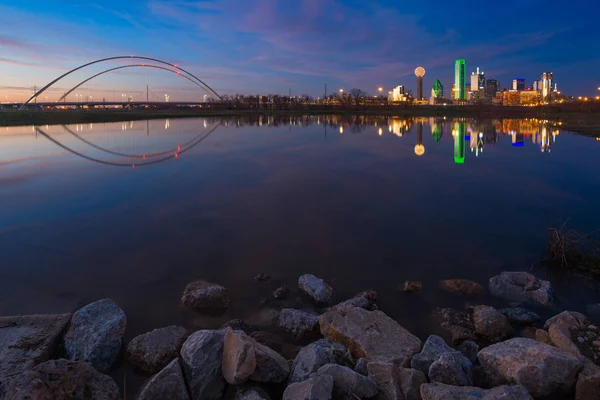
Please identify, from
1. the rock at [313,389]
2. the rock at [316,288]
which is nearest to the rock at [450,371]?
the rock at [313,389]

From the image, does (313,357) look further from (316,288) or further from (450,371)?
(316,288)

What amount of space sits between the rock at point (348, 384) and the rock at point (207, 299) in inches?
136

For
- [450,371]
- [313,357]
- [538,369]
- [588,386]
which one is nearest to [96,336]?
[313,357]

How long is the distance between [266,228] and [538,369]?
897 centimetres

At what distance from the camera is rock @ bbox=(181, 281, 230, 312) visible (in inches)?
314

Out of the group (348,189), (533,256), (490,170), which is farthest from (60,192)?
(490,170)

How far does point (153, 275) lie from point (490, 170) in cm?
2245

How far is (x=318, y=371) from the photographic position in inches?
201

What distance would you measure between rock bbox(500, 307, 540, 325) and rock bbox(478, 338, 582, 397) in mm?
1813

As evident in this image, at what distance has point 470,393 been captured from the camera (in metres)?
4.72

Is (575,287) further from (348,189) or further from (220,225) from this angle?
(348,189)

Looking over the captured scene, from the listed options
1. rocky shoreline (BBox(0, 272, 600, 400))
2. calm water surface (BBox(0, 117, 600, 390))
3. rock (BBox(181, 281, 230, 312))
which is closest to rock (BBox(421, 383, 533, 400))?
rocky shoreline (BBox(0, 272, 600, 400))

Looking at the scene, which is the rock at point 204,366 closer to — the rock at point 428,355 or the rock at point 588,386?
the rock at point 428,355

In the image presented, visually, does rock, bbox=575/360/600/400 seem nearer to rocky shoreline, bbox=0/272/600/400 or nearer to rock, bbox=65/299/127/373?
rocky shoreline, bbox=0/272/600/400
